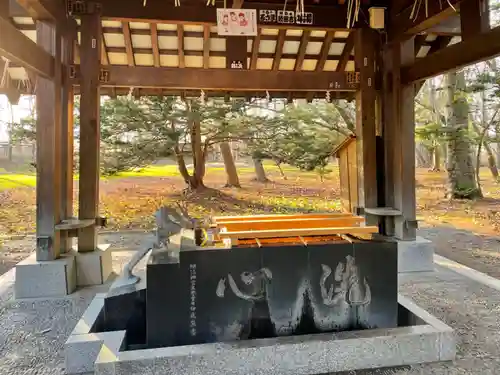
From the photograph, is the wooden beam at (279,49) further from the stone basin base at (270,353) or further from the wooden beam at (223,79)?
the stone basin base at (270,353)

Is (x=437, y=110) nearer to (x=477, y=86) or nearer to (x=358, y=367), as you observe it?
(x=477, y=86)

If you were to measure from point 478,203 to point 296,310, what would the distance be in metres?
11.5

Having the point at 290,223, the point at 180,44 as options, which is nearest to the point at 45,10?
the point at 180,44

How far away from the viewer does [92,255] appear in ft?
16.6

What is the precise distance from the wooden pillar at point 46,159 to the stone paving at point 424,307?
72cm

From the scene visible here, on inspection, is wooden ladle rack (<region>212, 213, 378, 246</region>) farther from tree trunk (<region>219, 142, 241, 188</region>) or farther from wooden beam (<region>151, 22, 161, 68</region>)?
tree trunk (<region>219, 142, 241, 188</region>)

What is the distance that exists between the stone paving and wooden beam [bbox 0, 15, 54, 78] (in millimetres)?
2721

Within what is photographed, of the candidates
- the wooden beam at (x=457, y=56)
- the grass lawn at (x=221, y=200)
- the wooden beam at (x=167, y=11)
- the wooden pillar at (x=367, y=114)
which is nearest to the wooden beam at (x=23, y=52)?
the wooden beam at (x=167, y=11)

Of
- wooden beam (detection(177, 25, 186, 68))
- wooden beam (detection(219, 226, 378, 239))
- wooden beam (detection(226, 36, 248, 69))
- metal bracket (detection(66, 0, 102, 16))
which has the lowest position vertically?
wooden beam (detection(219, 226, 378, 239))

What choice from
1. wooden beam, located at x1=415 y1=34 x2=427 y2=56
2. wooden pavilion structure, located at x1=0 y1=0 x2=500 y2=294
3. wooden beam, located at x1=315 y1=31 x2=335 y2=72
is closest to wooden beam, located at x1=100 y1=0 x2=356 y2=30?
wooden pavilion structure, located at x1=0 y1=0 x2=500 y2=294

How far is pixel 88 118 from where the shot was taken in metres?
5.06

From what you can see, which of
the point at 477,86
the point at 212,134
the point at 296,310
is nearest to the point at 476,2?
the point at 296,310

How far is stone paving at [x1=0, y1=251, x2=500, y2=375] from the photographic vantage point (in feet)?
9.82

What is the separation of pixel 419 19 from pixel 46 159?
201 inches
